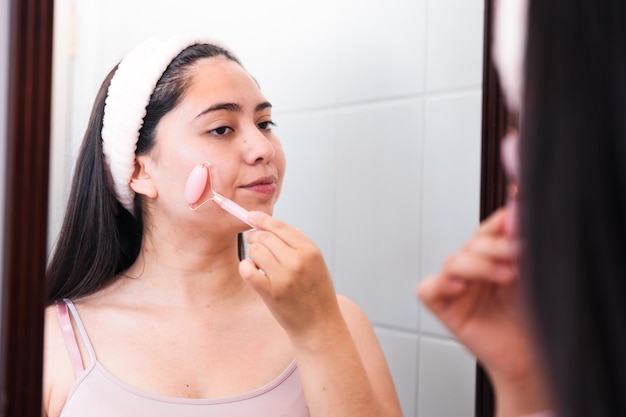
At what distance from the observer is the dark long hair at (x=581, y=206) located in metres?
0.30

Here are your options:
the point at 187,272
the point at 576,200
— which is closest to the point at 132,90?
the point at 187,272

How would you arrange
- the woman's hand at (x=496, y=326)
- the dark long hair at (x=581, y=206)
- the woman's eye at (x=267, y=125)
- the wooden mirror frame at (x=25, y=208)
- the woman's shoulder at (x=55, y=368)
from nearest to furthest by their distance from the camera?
the dark long hair at (x=581, y=206) < the woman's hand at (x=496, y=326) < the wooden mirror frame at (x=25, y=208) < the woman's shoulder at (x=55, y=368) < the woman's eye at (x=267, y=125)

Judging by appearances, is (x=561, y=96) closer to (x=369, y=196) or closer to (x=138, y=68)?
(x=369, y=196)

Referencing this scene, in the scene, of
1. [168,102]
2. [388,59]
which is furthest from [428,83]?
[168,102]

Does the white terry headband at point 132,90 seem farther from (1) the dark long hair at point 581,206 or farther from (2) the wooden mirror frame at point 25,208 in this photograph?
(1) the dark long hair at point 581,206

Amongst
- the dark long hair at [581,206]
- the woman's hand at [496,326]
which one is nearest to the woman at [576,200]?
the dark long hair at [581,206]

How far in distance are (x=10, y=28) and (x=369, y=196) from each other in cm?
39

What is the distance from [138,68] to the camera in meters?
0.79

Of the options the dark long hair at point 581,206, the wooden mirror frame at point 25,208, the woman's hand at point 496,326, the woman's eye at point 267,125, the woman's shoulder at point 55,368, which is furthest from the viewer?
the woman's eye at point 267,125

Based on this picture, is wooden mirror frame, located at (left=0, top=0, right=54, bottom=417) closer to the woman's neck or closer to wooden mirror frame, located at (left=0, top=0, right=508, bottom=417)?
wooden mirror frame, located at (left=0, top=0, right=508, bottom=417)

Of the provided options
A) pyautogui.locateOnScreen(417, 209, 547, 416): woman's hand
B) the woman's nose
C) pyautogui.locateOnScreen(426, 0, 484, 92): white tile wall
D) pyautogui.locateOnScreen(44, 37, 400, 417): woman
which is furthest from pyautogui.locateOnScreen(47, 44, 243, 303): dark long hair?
pyautogui.locateOnScreen(417, 209, 547, 416): woman's hand

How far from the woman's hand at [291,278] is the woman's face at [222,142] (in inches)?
3.9

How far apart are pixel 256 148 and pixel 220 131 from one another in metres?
0.05

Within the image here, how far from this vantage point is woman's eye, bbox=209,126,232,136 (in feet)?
2.55
